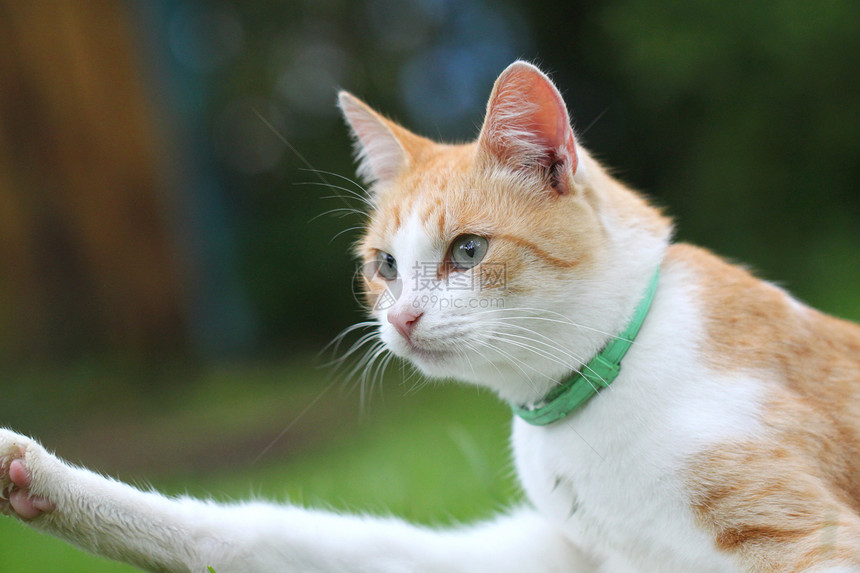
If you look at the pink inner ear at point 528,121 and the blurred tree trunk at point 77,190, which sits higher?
the pink inner ear at point 528,121

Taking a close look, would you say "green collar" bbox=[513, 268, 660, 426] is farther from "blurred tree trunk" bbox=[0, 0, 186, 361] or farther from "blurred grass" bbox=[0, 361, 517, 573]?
"blurred tree trunk" bbox=[0, 0, 186, 361]

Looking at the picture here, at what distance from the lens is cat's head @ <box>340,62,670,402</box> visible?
1552mm

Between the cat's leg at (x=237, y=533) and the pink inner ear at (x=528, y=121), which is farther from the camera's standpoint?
the pink inner ear at (x=528, y=121)

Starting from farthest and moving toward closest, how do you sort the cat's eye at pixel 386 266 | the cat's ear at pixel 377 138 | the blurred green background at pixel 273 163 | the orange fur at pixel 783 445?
the blurred green background at pixel 273 163
the cat's ear at pixel 377 138
the cat's eye at pixel 386 266
the orange fur at pixel 783 445

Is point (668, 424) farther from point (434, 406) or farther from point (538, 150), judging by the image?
point (434, 406)

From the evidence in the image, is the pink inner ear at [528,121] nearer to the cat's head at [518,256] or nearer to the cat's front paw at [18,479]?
the cat's head at [518,256]

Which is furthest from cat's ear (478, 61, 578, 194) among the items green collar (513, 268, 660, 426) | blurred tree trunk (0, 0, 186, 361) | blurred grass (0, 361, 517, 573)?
blurred tree trunk (0, 0, 186, 361)

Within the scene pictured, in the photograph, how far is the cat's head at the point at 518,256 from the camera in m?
1.55

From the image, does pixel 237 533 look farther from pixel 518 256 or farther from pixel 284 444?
pixel 284 444

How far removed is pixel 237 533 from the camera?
155 cm

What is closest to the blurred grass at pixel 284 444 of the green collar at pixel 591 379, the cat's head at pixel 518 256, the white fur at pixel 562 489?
the white fur at pixel 562 489

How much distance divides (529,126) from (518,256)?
32cm

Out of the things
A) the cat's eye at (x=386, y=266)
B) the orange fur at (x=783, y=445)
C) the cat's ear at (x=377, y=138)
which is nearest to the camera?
the orange fur at (x=783, y=445)

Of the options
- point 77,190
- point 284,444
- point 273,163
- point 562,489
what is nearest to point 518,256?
point 562,489
